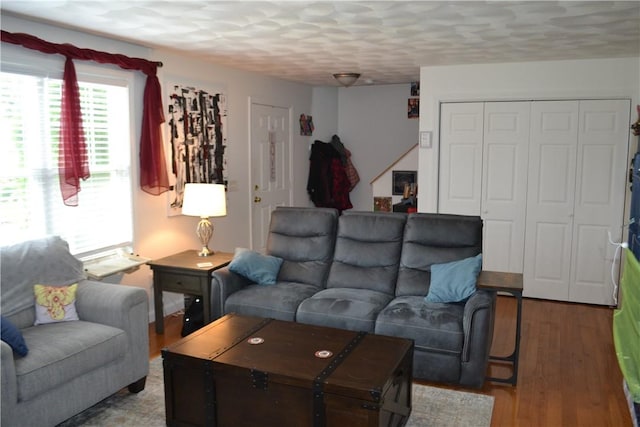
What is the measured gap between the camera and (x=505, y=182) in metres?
5.30

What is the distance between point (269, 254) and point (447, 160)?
2192 mm

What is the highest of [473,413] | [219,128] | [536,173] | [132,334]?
[219,128]

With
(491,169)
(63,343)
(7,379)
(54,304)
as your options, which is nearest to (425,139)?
(491,169)

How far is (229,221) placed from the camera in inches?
219

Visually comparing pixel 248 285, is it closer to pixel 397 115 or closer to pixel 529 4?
pixel 529 4

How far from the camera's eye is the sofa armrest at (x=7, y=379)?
7.93ft

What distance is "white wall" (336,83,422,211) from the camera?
23.7ft

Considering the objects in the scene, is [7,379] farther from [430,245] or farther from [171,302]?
[430,245]

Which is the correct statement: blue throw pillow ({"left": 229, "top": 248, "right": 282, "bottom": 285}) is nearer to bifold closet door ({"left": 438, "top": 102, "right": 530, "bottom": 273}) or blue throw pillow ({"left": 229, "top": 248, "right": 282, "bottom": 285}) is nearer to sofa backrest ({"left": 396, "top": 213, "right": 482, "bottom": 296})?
sofa backrest ({"left": 396, "top": 213, "right": 482, "bottom": 296})

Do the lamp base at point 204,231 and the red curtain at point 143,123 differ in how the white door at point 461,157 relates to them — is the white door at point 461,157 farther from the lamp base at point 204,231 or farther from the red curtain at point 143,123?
the red curtain at point 143,123

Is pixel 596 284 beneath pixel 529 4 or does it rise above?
beneath

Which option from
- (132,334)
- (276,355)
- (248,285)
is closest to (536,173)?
(248,285)

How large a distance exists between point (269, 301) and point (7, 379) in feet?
5.66

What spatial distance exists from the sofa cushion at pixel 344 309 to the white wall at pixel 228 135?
1.60 metres
